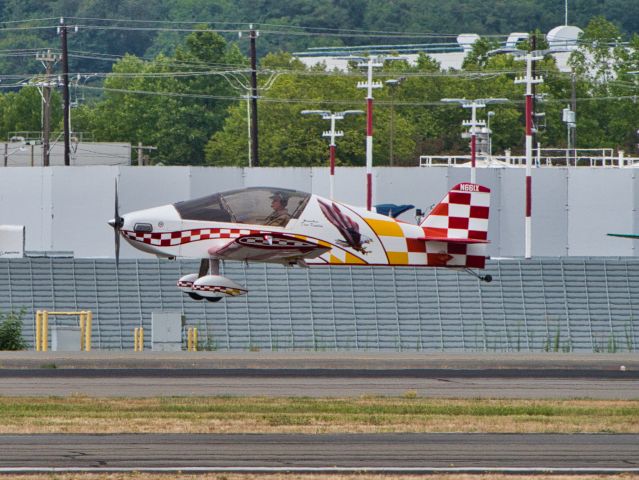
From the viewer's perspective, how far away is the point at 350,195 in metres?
61.7

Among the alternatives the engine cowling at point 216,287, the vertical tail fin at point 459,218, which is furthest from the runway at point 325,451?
the vertical tail fin at point 459,218

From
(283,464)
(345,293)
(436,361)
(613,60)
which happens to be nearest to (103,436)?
(283,464)

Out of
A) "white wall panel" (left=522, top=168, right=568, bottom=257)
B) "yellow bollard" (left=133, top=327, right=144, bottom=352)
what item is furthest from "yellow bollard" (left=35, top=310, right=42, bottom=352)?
"white wall panel" (left=522, top=168, right=568, bottom=257)

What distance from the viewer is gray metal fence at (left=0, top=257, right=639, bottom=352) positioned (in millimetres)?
32469

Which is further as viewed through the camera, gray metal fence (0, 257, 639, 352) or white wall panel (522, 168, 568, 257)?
white wall panel (522, 168, 568, 257)

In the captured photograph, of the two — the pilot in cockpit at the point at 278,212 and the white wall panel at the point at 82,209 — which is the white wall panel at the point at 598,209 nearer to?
the white wall panel at the point at 82,209

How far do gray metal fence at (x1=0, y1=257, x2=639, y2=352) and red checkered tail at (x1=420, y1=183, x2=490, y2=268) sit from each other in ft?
14.3

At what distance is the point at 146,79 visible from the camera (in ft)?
489

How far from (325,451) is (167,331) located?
49.9ft

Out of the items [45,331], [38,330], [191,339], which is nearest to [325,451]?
[191,339]

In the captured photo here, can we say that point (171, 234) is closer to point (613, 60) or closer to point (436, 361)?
point (436, 361)

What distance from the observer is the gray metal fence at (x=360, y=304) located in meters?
32.5

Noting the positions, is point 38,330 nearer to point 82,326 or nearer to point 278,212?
point 82,326

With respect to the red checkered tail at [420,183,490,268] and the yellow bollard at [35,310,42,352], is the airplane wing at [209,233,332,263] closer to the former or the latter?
the red checkered tail at [420,183,490,268]
